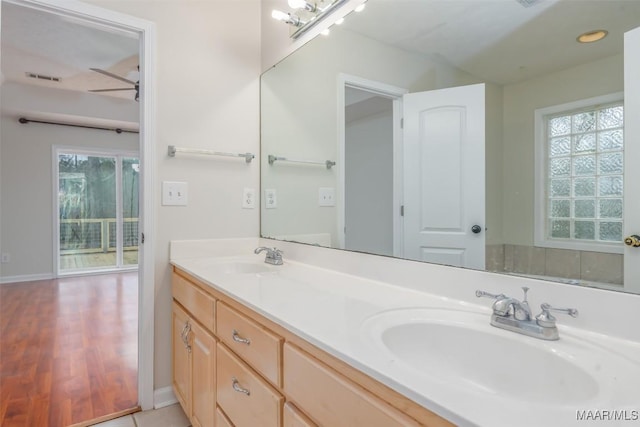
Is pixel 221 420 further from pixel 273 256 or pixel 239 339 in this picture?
pixel 273 256

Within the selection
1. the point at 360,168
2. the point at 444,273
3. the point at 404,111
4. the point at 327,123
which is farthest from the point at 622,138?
the point at 327,123

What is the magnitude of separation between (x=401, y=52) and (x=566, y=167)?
739mm

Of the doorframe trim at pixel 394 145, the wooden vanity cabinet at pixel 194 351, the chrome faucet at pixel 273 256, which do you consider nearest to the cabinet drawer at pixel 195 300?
the wooden vanity cabinet at pixel 194 351

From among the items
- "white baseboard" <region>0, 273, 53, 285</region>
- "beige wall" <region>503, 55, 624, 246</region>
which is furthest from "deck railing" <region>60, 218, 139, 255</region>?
"beige wall" <region>503, 55, 624, 246</region>

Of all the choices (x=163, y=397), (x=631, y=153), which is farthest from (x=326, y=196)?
(x=163, y=397)

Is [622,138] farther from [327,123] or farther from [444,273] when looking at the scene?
[327,123]

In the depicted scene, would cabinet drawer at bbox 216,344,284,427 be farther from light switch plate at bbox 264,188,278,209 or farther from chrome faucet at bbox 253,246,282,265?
light switch plate at bbox 264,188,278,209

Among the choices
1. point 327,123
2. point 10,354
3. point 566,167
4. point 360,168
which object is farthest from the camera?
point 10,354

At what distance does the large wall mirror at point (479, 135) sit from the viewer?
32.1 inches

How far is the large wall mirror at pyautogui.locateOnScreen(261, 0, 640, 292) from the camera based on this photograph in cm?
82

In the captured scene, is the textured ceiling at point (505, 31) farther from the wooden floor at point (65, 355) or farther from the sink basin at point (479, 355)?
the wooden floor at point (65, 355)

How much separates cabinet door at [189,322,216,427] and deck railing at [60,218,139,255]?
496cm

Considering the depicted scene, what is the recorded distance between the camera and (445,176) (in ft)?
3.86

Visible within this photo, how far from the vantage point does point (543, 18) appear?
0.92 meters
